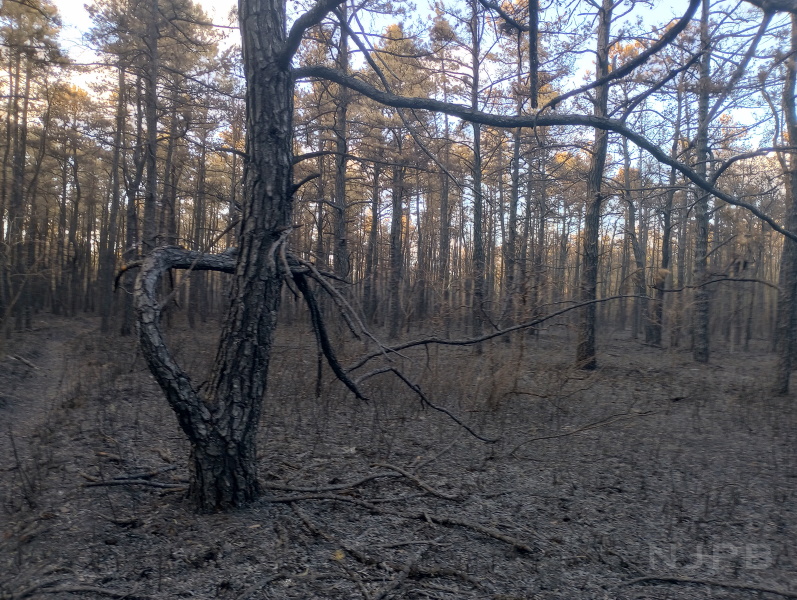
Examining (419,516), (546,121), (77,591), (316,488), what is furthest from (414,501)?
(546,121)

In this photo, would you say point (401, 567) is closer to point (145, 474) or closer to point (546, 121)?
point (145, 474)

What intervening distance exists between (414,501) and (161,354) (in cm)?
249

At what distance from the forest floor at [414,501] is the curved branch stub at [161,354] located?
802mm

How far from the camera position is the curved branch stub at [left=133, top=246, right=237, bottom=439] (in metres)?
3.82

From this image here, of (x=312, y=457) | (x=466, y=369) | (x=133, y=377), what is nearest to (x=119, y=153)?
(x=133, y=377)

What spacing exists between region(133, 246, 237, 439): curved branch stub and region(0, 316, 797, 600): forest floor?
80 cm

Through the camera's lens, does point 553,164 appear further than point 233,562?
Yes

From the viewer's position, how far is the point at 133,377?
10453 millimetres

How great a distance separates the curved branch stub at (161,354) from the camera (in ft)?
12.5

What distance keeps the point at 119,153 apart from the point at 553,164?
15.8 m

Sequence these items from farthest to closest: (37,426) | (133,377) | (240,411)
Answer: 1. (133,377)
2. (37,426)
3. (240,411)

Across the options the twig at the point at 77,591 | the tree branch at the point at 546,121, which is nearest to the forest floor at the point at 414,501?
the twig at the point at 77,591

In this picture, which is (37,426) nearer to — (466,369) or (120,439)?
(120,439)

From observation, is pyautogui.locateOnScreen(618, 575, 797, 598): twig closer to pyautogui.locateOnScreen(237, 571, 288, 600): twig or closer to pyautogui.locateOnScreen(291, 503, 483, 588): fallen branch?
pyautogui.locateOnScreen(291, 503, 483, 588): fallen branch
